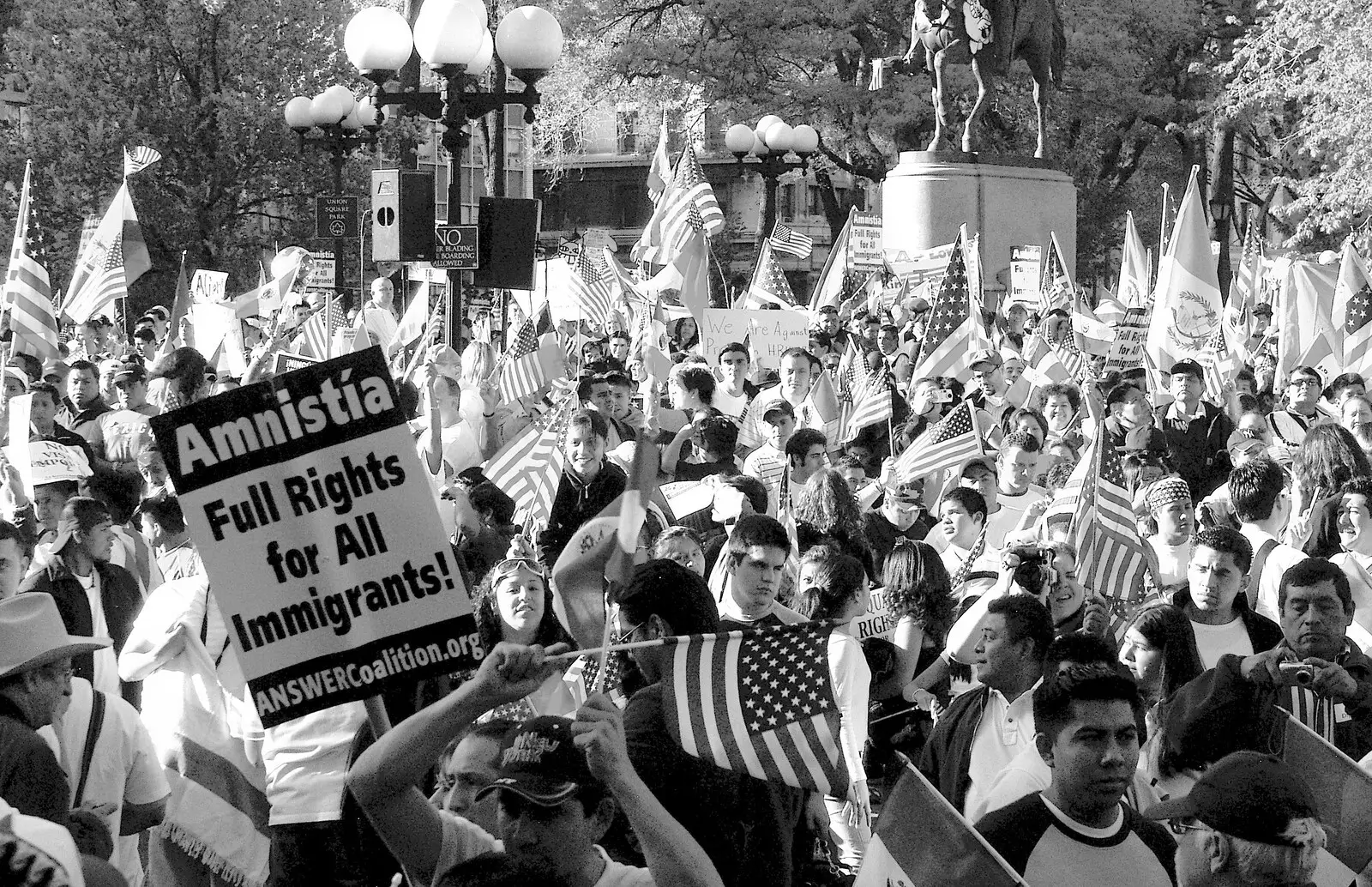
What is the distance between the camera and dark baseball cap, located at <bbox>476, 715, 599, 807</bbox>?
3295 mm

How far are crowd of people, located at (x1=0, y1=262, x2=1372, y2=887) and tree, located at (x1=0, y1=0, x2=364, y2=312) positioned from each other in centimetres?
2422

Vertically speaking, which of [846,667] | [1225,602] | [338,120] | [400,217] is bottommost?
[846,667]

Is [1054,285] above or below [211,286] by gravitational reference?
below

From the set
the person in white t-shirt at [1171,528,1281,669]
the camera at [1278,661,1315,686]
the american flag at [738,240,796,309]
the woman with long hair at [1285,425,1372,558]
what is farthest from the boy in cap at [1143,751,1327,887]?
the american flag at [738,240,796,309]

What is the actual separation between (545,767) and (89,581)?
375cm

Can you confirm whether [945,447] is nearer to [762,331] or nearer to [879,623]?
[879,623]

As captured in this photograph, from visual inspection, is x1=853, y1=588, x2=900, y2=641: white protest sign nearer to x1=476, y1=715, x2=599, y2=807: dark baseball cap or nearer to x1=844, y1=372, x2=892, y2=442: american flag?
x1=476, y1=715, x2=599, y2=807: dark baseball cap

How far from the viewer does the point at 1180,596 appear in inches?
246

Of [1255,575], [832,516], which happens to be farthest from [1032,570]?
[832,516]

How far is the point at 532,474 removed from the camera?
841 cm

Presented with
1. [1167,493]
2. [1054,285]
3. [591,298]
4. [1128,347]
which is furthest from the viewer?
[1054,285]

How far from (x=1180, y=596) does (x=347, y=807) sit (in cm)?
277

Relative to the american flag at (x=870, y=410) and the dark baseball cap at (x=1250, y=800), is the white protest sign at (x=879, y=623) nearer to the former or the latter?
the dark baseball cap at (x=1250, y=800)

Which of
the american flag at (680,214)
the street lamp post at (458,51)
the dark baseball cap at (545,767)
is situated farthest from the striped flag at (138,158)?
the dark baseball cap at (545,767)
